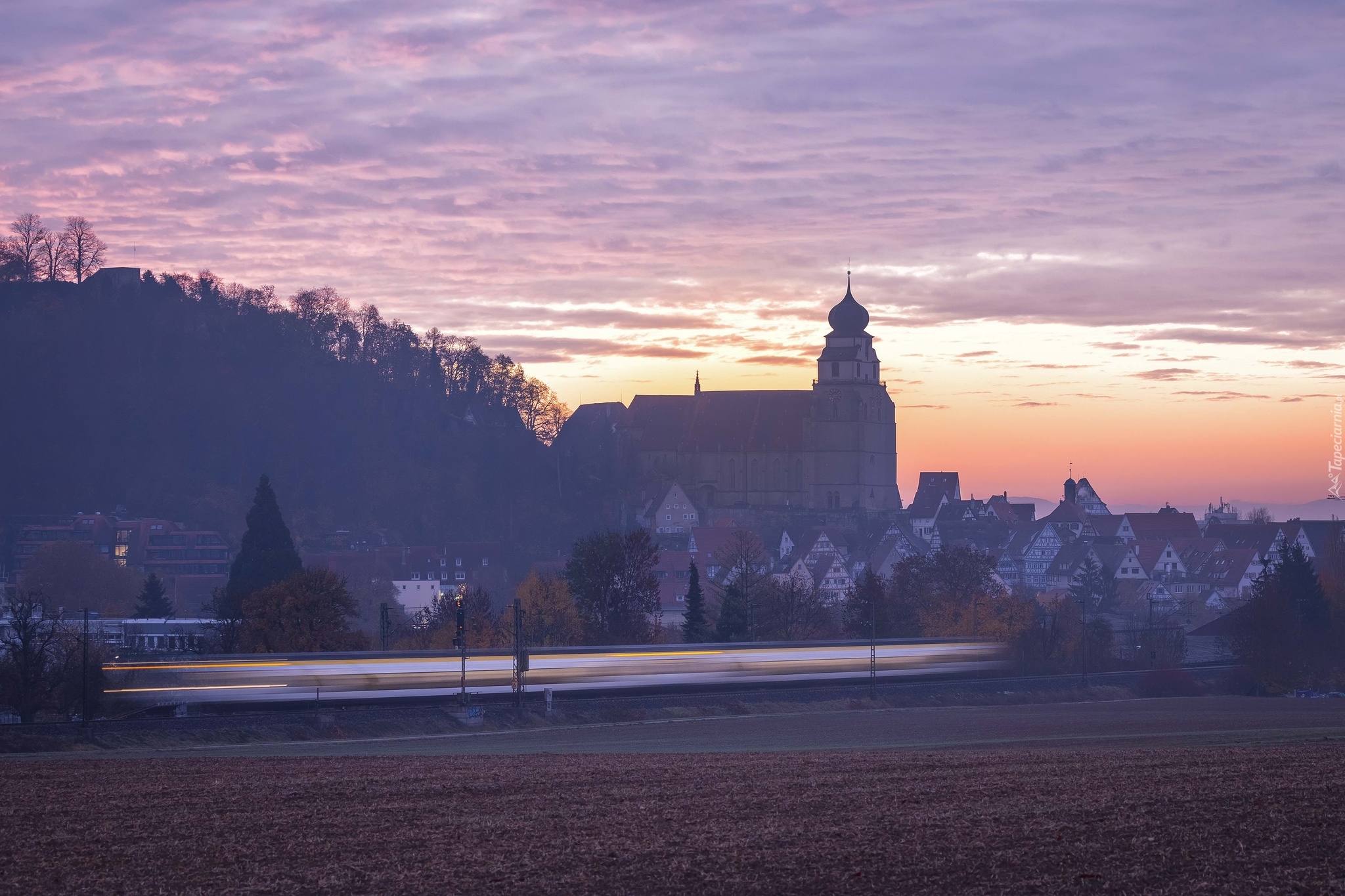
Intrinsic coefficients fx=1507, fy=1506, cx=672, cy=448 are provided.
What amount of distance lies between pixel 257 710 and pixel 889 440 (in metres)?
137

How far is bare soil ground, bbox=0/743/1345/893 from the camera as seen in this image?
1313 centimetres

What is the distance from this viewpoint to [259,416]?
480 feet

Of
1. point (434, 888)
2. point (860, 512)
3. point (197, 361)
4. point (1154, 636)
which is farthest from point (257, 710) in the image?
point (860, 512)

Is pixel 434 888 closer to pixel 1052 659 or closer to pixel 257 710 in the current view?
pixel 257 710

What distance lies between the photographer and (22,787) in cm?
2020

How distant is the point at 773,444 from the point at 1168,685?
12417 cm

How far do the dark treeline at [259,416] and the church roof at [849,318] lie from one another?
3363cm

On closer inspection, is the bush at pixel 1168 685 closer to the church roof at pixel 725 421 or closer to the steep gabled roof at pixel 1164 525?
the steep gabled roof at pixel 1164 525

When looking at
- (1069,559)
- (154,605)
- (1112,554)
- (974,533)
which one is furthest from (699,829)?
(974,533)

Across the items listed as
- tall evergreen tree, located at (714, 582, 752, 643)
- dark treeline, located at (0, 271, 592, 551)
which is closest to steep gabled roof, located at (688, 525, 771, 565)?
dark treeline, located at (0, 271, 592, 551)

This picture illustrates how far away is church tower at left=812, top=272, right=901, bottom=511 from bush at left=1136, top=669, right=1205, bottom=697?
11577 cm

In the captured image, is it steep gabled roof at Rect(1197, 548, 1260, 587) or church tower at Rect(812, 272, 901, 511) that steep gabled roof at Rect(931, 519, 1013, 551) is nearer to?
church tower at Rect(812, 272, 901, 511)

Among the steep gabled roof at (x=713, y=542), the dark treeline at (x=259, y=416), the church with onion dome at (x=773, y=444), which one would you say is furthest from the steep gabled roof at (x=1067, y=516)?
the dark treeline at (x=259, y=416)

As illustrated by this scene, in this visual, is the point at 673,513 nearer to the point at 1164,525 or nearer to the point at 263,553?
the point at 1164,525
